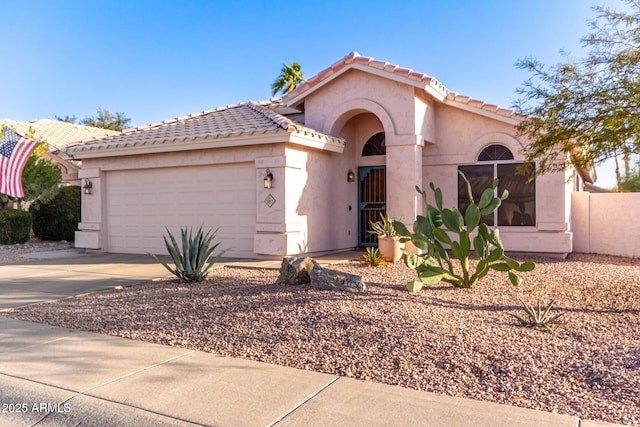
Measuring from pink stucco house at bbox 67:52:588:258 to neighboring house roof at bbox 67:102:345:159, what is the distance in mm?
39

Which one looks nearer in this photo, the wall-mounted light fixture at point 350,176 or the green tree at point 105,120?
the wall-mounted light fixture at point 350,176

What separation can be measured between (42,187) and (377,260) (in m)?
13.5

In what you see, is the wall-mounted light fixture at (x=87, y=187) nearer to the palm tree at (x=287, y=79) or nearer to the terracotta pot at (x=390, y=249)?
the terracotta pot at (x=390, y=249)

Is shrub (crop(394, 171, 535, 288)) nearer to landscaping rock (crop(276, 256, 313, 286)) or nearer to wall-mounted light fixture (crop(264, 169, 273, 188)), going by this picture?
landscaping rock (crop(276, 256, 313, 286))

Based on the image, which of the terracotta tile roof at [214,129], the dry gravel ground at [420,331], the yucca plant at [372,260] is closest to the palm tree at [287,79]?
the terracotta tile roof at [214,129]

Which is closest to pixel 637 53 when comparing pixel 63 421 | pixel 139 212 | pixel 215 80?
pixel 63 421

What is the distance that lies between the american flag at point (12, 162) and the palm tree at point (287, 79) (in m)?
16.6

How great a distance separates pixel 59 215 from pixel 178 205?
811cm

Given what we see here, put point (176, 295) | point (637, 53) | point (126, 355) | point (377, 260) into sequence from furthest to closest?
point (377, 260) < point (176, 295) < point (637, 53) < point (126, 355)

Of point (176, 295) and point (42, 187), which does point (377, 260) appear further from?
point (42, 187)

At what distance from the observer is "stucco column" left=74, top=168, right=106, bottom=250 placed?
1541cm

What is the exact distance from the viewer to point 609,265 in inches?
473

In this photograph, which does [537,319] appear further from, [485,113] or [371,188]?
[371,188]

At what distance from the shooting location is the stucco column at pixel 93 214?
15.4 meters
